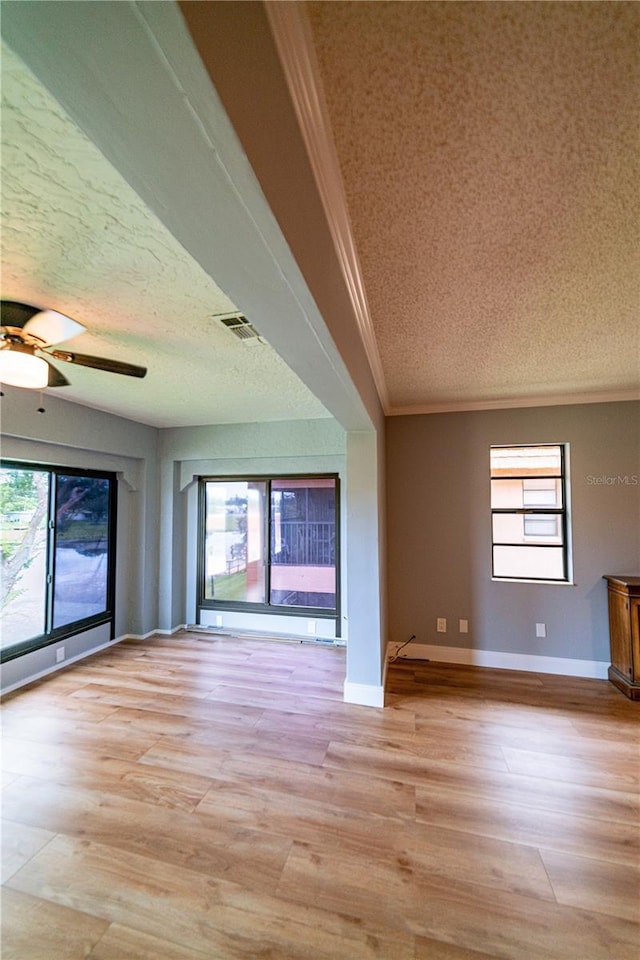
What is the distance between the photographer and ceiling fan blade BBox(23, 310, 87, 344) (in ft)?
5.39

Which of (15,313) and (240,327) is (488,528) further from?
(15,313)

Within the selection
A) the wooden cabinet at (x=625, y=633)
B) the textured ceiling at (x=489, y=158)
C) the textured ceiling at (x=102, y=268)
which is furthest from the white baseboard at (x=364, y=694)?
the textured ceiling at (x=489, y=158)

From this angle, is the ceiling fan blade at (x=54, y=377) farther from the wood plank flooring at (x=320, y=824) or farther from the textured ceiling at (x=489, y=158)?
the wood plank flooring at (x=320, y=824)

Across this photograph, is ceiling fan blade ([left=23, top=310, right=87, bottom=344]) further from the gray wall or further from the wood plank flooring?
the gray wall

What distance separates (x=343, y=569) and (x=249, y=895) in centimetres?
271

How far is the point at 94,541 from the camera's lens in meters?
3.85

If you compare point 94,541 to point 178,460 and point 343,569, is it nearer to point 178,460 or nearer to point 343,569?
point 178,460

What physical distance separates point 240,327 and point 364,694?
8.84ft

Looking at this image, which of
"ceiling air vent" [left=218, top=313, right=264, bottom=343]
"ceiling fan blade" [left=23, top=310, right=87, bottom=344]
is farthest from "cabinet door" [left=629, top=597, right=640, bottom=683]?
"ceiling fan blade" [left=23, top=310, right=87, bottom=344]

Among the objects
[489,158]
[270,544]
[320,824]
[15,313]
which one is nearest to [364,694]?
[320,824]

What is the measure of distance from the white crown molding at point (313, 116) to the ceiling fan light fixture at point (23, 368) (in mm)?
1509

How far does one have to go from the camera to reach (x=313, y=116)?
2.68ft

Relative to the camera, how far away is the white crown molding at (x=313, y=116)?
25.1 inches

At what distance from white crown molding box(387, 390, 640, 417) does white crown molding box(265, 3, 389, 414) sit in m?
2.24
